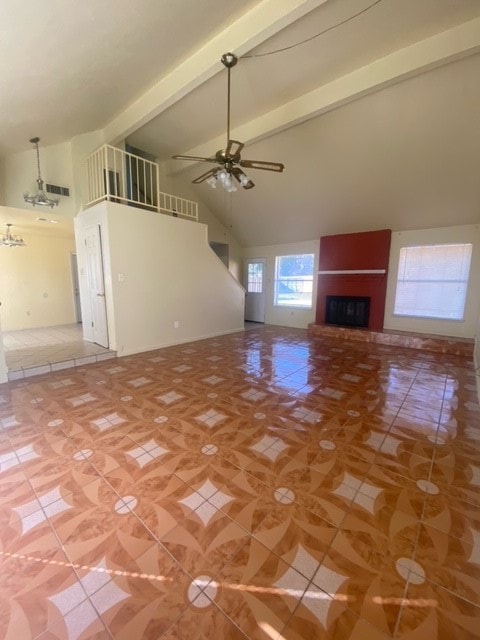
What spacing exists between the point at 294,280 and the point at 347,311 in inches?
68.3

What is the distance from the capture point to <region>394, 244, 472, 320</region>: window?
17.4 feet

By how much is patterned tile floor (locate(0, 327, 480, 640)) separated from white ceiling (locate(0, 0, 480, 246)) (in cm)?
325

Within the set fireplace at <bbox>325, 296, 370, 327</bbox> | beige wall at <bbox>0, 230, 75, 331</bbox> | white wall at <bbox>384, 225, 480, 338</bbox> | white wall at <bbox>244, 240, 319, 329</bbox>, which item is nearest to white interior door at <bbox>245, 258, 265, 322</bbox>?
white wall at <bbox>244, 240, 319, 329</bbox>

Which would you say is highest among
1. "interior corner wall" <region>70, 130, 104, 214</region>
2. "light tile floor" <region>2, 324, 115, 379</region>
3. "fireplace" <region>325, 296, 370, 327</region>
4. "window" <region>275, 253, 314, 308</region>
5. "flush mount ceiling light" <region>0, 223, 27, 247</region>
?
"interior corner wall" <region>70, 130, 104, 214</region>

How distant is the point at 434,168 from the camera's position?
4352mm

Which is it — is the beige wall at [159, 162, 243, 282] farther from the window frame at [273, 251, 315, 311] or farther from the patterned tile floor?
the patterned tile floor

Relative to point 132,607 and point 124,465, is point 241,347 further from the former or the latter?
point 132,607

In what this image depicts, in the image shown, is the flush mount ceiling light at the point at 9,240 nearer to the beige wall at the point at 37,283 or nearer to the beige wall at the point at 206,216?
the beige wall at the point at 37,283

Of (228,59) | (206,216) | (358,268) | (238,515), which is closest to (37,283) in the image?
(206,216)

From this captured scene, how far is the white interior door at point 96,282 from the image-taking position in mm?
A: 4391

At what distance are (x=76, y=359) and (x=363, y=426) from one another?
3.95 m

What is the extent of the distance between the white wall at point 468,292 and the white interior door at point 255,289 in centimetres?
344

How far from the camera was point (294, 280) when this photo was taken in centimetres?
758

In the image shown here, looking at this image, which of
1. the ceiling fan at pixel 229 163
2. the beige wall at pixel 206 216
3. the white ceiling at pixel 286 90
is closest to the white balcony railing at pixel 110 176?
the white ceiling at pixel 286 90
